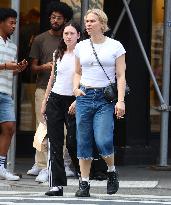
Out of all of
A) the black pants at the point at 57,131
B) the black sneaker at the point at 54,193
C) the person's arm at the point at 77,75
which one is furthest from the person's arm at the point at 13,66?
the black sneaker at the point at 54,193

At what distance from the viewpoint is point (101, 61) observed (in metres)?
9.95

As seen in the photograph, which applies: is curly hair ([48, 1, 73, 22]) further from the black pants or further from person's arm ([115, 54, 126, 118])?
person's arm ([115, 54, 126, 118])

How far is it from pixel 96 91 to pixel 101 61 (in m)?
0.30

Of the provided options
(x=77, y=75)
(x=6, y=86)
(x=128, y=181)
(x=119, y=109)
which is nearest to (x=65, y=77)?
(x=77, y=75)

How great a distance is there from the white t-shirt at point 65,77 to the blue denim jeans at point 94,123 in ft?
1.07

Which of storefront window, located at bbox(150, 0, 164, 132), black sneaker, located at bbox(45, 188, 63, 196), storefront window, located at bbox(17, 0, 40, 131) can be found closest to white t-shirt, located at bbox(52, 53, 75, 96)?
black sneaker, located at bbox(45, 188, 63, 196)

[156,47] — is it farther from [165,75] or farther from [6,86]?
[6,86]

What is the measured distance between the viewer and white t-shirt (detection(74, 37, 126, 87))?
392 inches

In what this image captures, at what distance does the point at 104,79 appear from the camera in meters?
9.99

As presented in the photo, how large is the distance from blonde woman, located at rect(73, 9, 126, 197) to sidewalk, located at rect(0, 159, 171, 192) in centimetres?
118

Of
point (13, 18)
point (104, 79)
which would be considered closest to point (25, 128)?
point (13, 18)

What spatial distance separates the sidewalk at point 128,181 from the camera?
439 inches

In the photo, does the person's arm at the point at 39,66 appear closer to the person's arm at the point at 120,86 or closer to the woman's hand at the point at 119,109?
the person's arm at the point at 120,86

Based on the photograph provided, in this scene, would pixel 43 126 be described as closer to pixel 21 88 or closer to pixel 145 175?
pixel 145 175
